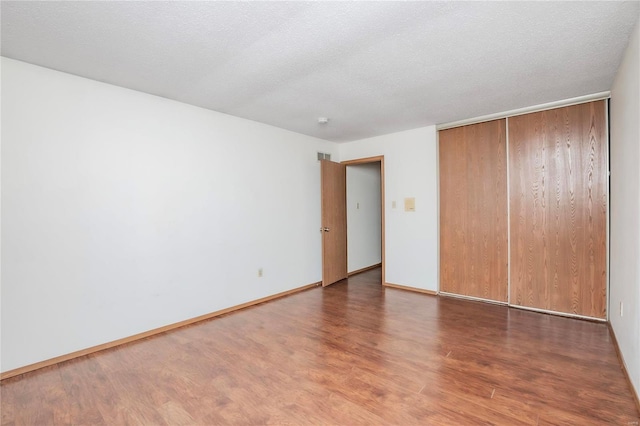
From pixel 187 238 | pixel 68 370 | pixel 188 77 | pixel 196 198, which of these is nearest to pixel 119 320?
pixel 68 370

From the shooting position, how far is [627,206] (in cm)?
230

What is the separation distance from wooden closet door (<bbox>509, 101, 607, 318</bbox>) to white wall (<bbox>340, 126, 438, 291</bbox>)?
3.29 ft

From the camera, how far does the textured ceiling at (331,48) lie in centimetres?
184

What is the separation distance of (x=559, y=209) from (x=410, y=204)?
1.79 meters

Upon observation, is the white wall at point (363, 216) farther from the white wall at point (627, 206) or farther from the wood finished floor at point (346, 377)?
the white wall at point (627, 206)

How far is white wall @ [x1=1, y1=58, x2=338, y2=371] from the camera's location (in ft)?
7.93

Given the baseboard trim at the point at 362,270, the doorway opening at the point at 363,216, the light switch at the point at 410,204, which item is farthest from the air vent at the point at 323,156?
the baseboard trim at the point at 362,270

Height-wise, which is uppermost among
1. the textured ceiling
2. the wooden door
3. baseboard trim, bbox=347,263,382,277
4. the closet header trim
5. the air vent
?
the textured ceiling

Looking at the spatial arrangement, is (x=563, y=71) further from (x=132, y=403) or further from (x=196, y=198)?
(x=132, y=403)

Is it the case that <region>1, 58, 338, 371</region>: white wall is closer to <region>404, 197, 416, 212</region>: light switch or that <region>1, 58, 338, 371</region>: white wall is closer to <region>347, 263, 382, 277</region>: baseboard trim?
<region>347, 263, 382, 277</region>: baseboard trim

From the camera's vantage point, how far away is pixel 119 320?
2.90 m

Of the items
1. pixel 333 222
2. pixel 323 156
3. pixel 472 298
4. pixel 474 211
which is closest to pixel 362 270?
pixel 333 222

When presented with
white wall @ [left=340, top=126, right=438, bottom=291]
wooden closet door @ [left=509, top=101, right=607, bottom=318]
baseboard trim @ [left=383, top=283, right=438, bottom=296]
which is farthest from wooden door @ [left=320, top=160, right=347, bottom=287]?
wooden closet door @ [left=509, top=101, right=607, bottom=318]

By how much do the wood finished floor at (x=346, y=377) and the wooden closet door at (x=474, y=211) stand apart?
0.72 metres
